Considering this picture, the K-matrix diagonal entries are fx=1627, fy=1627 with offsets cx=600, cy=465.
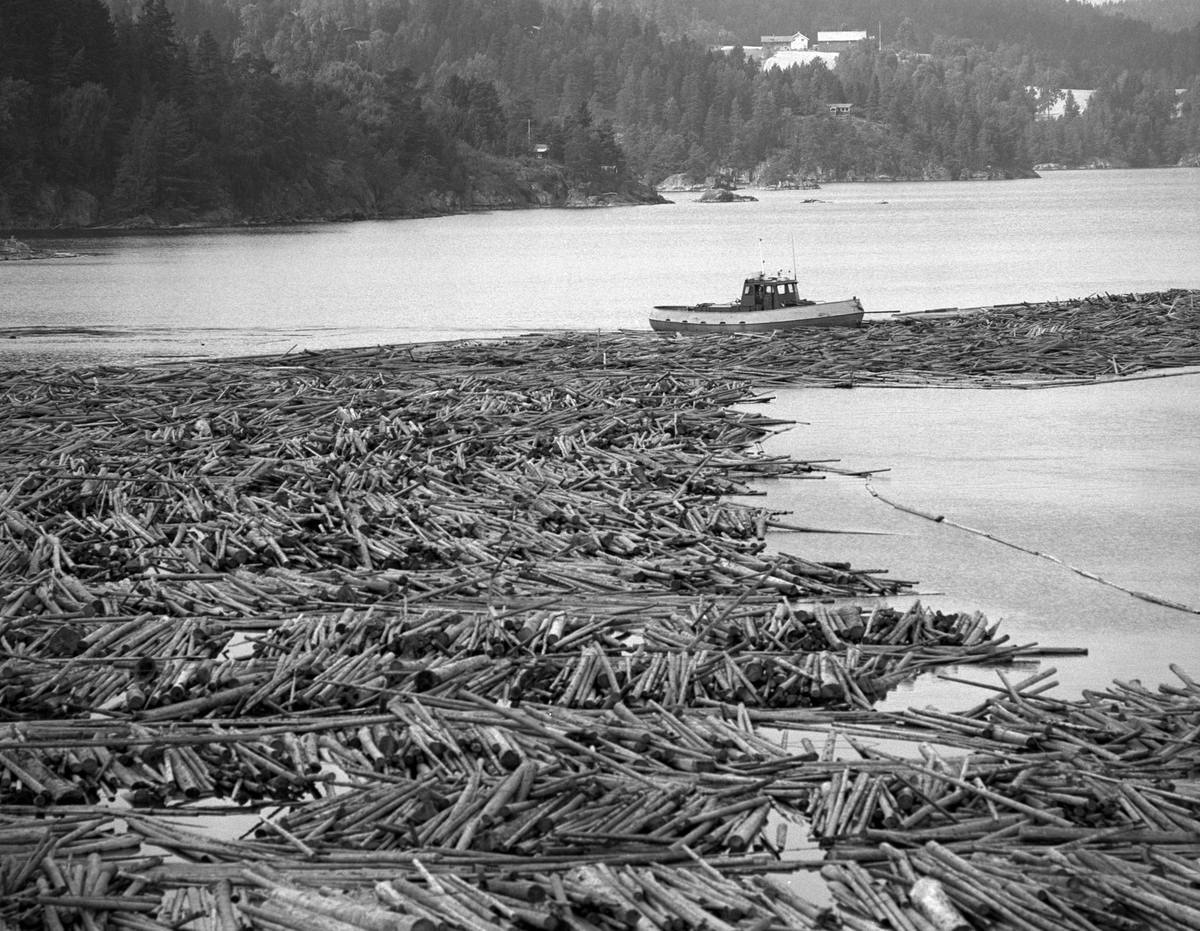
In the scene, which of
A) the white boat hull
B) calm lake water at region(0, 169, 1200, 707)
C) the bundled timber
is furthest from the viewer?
the white boat hull

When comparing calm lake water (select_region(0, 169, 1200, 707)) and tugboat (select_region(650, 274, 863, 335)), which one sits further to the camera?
tugboat (select_region(650, 274, 863, 335))

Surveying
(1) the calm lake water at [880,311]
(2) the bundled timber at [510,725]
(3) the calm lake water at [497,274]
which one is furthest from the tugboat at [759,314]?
(2) the bundled timber at [510,725]

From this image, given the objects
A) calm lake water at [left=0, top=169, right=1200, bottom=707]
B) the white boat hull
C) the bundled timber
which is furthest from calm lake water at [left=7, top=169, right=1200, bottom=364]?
the bundled timber

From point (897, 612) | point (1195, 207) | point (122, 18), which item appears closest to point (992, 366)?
point (897, 612)

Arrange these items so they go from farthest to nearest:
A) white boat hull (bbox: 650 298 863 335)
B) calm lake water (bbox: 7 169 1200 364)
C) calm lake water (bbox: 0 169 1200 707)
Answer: calm lake water (bbox: 7 169 1200 364) < white boat hull (bbox: 650 298 863 335) < calm lake water (bbox: 0 169 1200 707)

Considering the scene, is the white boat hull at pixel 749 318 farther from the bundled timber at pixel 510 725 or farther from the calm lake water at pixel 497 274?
the bundled timber at pixel 510 725

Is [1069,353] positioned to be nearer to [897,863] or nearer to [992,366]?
[992,366]

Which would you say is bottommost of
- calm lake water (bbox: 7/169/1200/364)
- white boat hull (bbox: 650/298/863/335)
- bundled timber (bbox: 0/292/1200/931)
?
calm lake water (bbox: 7/169/1200/364)

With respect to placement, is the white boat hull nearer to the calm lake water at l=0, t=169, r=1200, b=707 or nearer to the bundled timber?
the calm lake water at l=0, t=169, r=1200, b=707

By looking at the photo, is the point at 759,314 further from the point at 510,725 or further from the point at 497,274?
the point at 497,274
